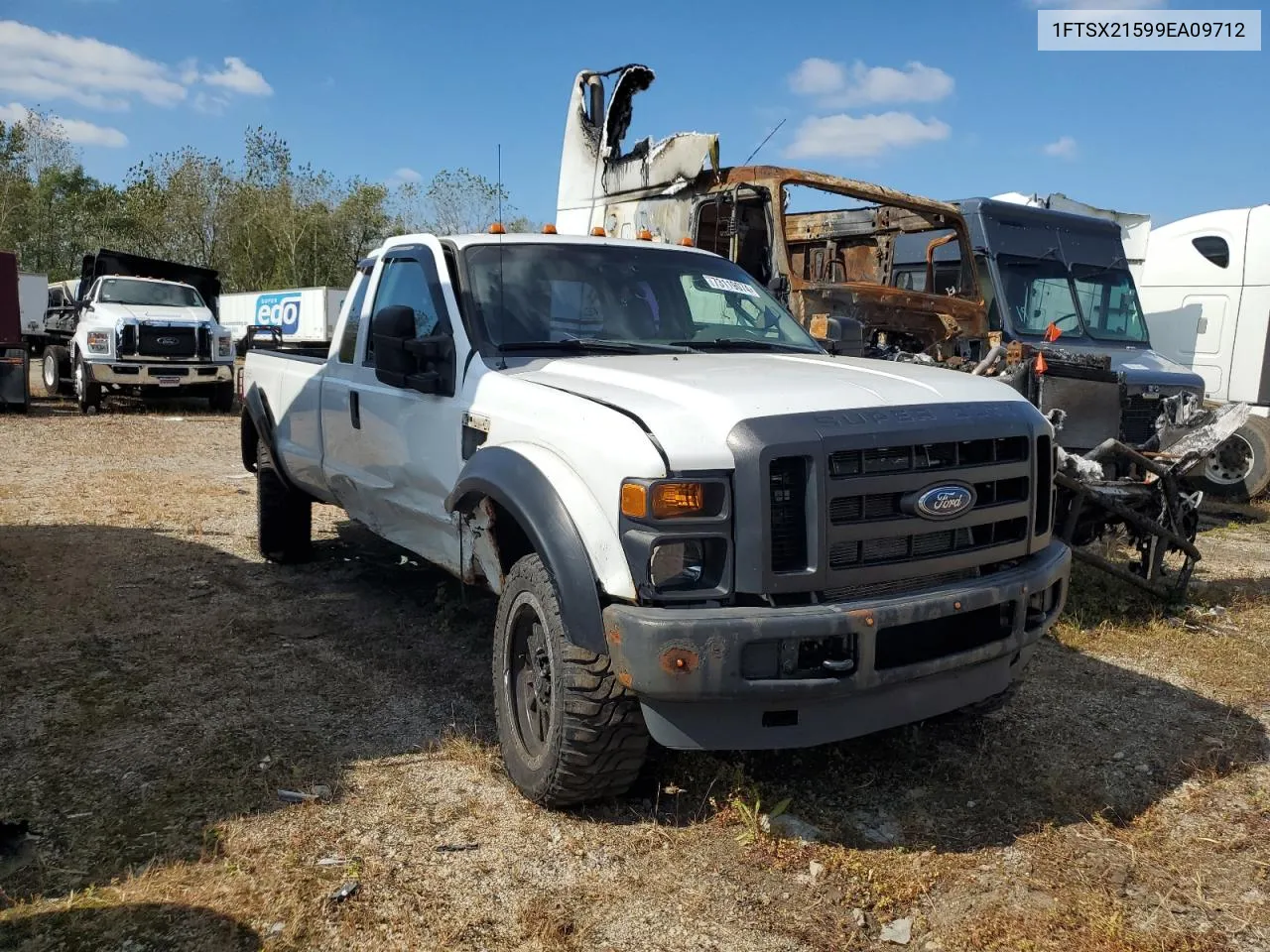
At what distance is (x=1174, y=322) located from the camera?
464 inches

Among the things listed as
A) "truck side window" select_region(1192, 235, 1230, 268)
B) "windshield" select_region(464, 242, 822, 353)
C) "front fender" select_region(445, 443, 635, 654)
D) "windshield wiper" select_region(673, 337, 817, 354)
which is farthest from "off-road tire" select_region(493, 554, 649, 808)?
"truck side window" select_region(1192, 235, 1230, 268)

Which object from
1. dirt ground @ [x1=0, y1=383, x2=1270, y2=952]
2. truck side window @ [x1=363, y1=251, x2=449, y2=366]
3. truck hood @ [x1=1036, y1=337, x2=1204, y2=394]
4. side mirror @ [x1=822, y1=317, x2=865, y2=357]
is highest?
truck side window @ [x1=363, y1=251, x2=449, y2=366]

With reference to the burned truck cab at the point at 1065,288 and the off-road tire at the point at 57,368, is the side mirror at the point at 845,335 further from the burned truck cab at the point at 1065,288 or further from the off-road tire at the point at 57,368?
the off-road tire at the point at 57,368

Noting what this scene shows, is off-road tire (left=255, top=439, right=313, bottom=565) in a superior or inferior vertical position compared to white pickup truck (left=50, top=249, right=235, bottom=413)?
inferior

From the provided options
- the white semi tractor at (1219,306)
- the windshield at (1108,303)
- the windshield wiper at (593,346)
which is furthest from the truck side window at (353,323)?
the white semi tractor at (1219,306)

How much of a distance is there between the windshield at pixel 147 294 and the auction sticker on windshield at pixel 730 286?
13.5 meters

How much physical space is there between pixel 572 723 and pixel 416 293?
7.62 feet

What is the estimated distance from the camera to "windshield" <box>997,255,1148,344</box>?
9219 millimetres

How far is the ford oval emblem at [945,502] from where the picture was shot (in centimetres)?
301

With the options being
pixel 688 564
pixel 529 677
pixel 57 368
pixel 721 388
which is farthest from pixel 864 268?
pixel 57 368

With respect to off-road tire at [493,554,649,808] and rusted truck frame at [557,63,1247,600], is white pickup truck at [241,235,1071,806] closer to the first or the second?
off-road tire at [493,554,649,808]

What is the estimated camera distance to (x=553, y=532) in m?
3.02

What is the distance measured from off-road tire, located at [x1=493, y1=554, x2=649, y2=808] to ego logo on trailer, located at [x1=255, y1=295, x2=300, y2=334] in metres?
26.6

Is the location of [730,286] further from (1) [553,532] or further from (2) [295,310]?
(2) [295,310]
